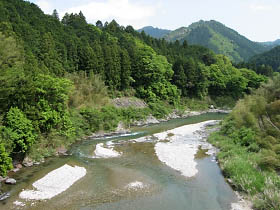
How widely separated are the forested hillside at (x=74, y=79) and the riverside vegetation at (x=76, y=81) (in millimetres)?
81

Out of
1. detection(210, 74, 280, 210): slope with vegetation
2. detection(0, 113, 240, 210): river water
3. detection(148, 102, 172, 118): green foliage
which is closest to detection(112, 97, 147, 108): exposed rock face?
detection(148, 102, 172, 118): green foliage

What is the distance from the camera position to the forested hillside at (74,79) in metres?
22.5

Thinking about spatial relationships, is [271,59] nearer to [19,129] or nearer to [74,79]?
[74,79]

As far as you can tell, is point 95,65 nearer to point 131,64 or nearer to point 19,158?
Answer: point 131,64

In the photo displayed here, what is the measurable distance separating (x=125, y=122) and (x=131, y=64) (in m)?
20.3

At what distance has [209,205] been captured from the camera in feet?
53.1

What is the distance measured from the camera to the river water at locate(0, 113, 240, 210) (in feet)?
52.4

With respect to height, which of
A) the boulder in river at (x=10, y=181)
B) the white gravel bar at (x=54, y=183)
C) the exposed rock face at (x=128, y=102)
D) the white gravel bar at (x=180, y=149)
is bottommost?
the white gravel bar at (x=180, y=149)

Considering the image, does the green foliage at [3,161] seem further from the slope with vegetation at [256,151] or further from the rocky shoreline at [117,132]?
the slope with vegetation at [256,151]

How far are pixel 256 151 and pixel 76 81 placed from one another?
94.9 ft

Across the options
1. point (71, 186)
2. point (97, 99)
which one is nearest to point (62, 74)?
point (97, 99)

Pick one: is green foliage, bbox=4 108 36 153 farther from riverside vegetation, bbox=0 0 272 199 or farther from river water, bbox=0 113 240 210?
river water, bbox=0 113 240 210

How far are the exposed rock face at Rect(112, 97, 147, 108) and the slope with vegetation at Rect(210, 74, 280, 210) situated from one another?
20541mm

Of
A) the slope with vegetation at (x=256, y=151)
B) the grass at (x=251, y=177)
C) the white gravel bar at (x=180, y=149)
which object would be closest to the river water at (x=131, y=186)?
the white gravel bar at (x=180, y=149)
